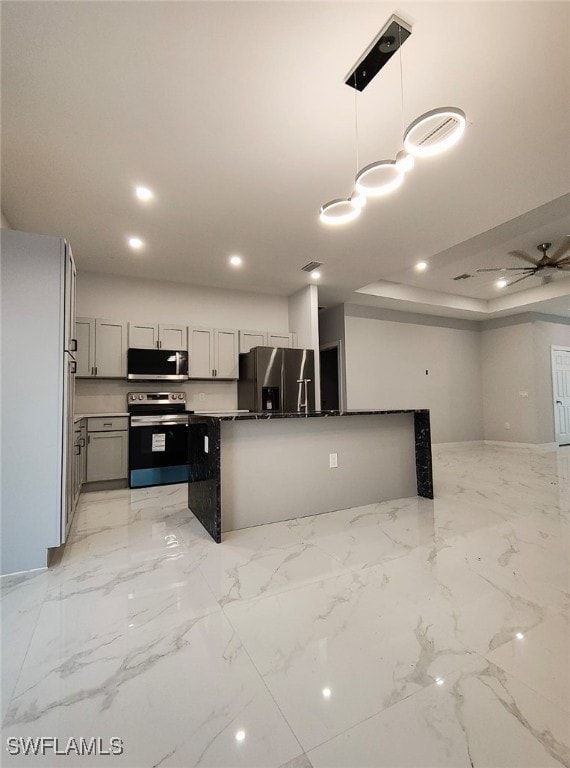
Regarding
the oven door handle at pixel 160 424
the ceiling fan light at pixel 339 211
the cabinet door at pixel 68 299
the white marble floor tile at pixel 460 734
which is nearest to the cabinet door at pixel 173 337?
the oven door handle at pixel 160 424

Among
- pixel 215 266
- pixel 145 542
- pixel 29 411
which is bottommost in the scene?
pixel 145 542

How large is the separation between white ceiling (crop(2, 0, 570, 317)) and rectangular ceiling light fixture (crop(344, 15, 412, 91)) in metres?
0.04

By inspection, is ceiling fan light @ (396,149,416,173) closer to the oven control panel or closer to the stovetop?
the stovetop

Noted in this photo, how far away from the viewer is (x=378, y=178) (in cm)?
182

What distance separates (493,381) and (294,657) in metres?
7.81

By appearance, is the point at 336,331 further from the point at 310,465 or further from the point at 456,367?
the point at 310,465

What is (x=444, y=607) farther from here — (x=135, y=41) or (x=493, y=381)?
(x=493, y=381)

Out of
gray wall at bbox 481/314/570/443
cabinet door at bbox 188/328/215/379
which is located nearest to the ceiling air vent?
cabinet door at bbox 188/328/215/379

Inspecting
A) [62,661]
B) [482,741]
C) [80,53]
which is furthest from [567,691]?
[80,53]

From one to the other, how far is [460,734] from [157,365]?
444 cm

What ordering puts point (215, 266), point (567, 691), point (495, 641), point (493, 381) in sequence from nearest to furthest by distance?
1. point (567, 691)
2. point (495, 641)
3. point (215, 266)
4. point (493, 381)

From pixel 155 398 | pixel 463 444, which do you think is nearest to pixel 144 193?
pixel 155 398

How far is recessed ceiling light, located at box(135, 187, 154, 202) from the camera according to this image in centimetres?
280

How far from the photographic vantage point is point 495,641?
1400 millimetres
